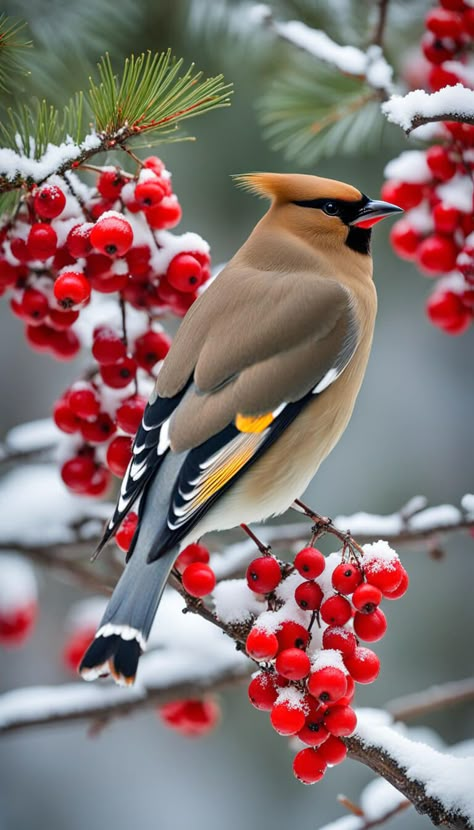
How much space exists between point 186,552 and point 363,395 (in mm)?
3356

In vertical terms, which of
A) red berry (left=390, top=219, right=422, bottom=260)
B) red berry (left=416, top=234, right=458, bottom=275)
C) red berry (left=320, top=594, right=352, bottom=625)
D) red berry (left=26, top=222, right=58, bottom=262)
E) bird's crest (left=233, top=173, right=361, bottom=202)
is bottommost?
red berry (left=320, top=594, right=352, bottom=625)

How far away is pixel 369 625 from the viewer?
1.76 m

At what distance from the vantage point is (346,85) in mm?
2447

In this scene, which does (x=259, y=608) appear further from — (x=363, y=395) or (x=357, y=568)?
(x=363, y=395)

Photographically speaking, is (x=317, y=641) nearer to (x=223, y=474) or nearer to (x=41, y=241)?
(x=223, y=474)

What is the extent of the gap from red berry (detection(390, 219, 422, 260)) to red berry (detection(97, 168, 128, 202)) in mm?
704

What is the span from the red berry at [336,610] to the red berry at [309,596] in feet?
0.06

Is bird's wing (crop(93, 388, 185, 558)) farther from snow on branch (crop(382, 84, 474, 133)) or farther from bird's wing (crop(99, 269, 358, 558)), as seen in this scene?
snow on branch (crop(382, 84, 474, 133))

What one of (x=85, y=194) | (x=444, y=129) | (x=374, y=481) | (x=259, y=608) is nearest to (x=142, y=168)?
(x=85, y=194)

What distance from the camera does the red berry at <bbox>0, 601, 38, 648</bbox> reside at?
10.3 feet

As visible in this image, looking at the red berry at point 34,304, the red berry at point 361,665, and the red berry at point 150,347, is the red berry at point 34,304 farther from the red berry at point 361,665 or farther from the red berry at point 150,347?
the red berry at point 361,665

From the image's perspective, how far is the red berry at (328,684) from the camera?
1641 mm

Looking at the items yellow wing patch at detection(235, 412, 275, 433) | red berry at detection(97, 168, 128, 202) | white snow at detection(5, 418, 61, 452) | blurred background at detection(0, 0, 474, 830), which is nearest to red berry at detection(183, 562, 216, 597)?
yellow wing patch at detection(235, 412, 275, 433)

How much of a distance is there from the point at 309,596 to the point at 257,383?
21.4 inches
